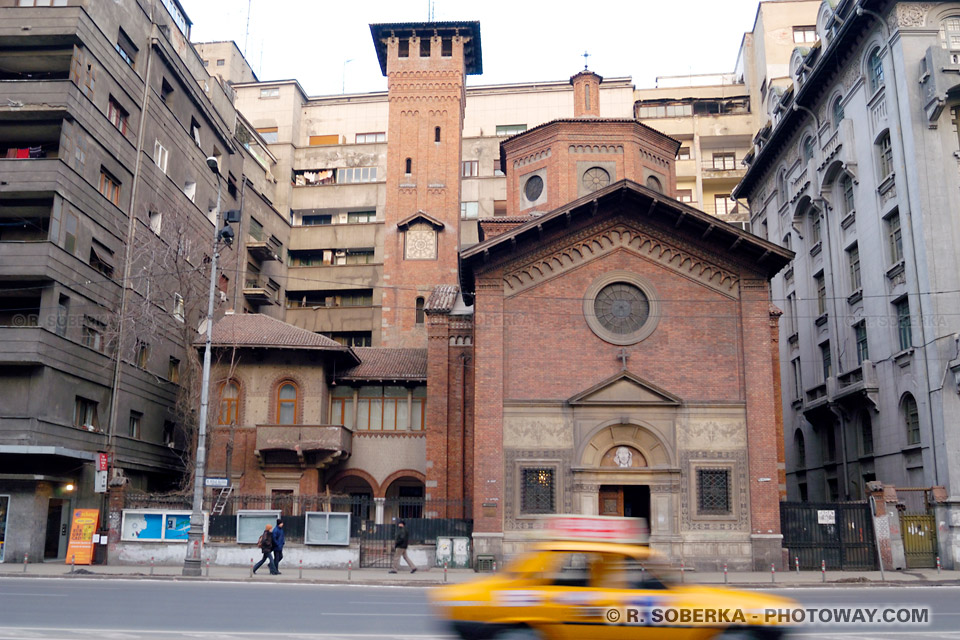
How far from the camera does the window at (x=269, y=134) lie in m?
68.7

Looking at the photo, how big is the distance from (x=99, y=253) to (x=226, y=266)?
11882 millimetres

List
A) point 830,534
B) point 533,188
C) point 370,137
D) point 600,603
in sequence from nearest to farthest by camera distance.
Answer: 1. point 600,603
2. point 830,534
3. point 533,188
4. point 370,137

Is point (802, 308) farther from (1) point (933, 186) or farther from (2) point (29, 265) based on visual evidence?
(2) point (29, 265)

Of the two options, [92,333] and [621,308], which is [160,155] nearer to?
[92,333]

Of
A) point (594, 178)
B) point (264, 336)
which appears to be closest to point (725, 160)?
point (594, 178)

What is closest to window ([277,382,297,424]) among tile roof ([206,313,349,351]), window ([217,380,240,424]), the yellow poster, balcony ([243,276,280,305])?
window ([217,380,240,424])

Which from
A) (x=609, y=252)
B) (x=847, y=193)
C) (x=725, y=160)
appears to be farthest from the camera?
(x=725, y=160)

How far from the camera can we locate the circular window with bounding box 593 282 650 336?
30562 millimetres

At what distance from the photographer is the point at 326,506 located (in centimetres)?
3256

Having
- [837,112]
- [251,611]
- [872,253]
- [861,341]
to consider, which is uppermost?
[837,112]

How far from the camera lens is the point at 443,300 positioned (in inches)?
1455

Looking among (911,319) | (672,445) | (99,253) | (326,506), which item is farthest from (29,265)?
(911,319)

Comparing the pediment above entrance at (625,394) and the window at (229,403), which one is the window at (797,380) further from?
the window at (229,403)

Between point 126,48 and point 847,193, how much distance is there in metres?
32.0
